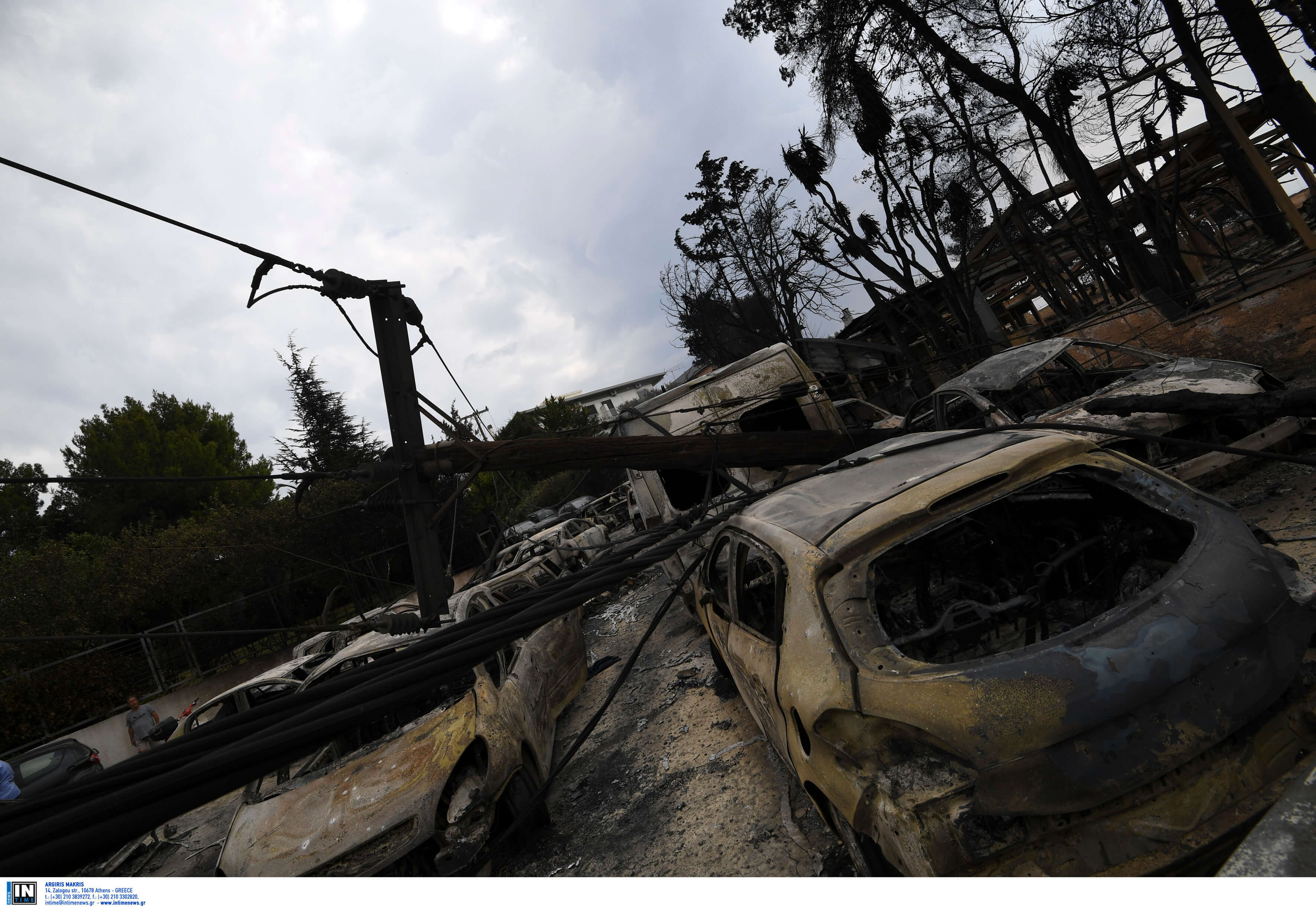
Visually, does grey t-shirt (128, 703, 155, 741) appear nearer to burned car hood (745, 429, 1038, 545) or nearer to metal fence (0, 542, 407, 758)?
metal fence (0, 542, 407, 758)

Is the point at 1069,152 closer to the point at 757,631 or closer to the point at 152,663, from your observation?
the point at 757,631

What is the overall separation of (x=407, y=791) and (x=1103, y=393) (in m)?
6.66

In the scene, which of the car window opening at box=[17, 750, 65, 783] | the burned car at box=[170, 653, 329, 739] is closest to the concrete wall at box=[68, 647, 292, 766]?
the car window opening at box=[17, 750, 65, 783]

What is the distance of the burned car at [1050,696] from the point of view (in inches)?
71.3

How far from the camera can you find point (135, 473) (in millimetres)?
24203

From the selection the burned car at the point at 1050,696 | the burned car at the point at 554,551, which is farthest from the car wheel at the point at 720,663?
the burned car at the point at 554,551

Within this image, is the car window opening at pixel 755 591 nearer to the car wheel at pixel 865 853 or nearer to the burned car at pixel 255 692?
the car wheel at pixel 865 853

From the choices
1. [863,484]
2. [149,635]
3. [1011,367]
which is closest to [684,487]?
[1011,367]

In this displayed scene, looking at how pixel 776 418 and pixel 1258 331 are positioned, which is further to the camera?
pixel 776 418

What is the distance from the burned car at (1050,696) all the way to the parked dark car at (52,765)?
31.5ft

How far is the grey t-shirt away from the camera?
1055 cm
